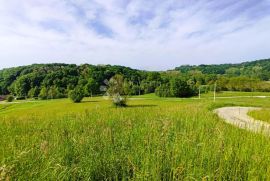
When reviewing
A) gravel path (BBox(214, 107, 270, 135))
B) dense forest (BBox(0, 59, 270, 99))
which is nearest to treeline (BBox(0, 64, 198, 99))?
dense forest (BBox(0, 59, 270, 99))

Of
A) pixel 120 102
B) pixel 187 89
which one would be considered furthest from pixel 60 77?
pixel 120 102

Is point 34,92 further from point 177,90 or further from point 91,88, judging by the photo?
point 177,90

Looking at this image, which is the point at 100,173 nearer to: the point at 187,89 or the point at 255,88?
the point at 187,89

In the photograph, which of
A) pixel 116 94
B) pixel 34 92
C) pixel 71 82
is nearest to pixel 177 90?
pixel 116 94

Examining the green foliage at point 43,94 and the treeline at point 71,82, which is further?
the green foliage at point 43,94

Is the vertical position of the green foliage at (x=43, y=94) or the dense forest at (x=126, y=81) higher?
the dense forest at (x=126, y=81)

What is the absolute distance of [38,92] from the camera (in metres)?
101

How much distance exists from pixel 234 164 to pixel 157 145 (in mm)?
1001

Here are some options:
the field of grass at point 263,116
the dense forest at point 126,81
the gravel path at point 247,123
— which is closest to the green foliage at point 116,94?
the dense forest at point 126,81

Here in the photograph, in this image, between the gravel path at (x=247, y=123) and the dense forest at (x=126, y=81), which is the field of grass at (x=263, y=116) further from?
the dense forest at (x=126, y=81)

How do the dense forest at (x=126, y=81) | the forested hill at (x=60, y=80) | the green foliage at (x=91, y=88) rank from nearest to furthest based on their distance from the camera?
the dense forest at (x=126, y=81) < the green foliage at (x=91, y=88) < the forested hill at (x=60, y=80)

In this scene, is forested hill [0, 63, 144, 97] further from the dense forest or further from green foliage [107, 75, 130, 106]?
green foliage [107, 75, 130, 106]

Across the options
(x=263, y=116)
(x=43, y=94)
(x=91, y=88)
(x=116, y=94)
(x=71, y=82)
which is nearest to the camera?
(x=263, y=116)

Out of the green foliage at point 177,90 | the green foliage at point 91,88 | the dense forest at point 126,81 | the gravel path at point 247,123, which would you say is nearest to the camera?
the gravel path at point 247,123
